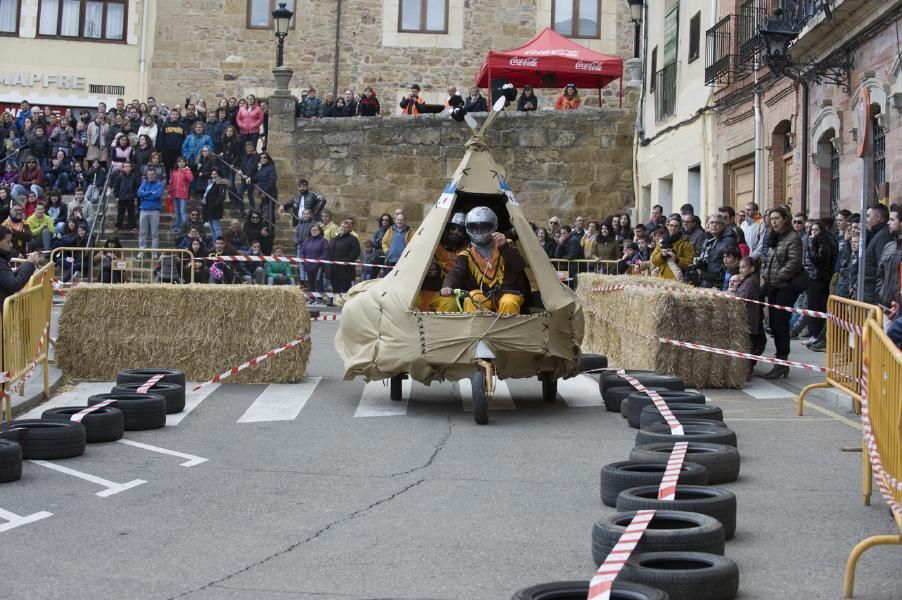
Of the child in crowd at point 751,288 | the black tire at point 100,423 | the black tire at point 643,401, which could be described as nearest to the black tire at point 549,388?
the black tire at point 643,401

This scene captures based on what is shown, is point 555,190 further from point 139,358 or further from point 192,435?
point 192,435

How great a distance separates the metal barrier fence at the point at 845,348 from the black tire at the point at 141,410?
5.55 m

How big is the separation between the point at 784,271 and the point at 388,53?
27.2 m

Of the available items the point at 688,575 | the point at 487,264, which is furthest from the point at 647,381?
the point at 688,575

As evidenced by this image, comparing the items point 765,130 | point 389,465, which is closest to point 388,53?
point 765,130

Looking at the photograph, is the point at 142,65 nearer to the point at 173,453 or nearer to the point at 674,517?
the point at 173,453

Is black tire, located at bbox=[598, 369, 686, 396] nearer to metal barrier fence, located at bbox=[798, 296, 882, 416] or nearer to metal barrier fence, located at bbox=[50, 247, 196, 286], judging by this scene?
metal barrier fence, located at bbox=[798, 296, 882, 416]

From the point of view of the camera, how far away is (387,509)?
820 centimetres

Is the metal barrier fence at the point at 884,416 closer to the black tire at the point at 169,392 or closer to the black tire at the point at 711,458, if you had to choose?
the black tire at the point at 711,458

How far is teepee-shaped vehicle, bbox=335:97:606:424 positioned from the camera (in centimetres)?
1232

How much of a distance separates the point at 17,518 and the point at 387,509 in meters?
2.05

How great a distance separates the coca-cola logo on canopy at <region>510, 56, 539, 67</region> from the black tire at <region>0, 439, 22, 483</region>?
2594 cm

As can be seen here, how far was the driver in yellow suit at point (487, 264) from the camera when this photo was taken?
43.1 feet

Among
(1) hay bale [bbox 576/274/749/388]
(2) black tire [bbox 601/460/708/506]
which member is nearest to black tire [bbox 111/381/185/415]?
(1) hay bale [bbox 576/274/749/388]
